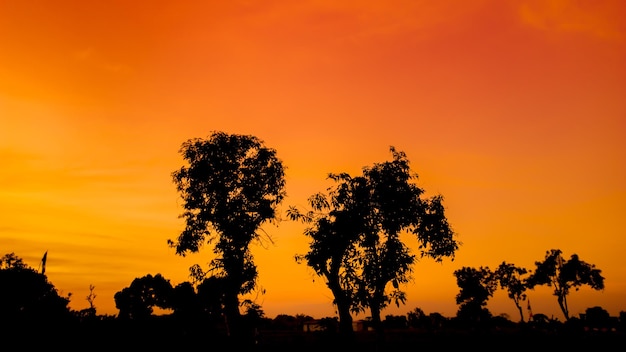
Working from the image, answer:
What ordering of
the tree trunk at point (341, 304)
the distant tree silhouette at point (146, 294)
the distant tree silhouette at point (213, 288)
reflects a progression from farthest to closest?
1. the distant tree silhouette at point (146, 294)
2. the tree trunk at point (341, 304)
3. the distant tree silhouette at point (213, 288)

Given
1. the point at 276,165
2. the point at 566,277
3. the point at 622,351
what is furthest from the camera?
the point at 566,277

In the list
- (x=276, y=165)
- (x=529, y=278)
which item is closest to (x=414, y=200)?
(x=276, y=165)

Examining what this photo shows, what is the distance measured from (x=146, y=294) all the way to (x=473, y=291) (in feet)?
273

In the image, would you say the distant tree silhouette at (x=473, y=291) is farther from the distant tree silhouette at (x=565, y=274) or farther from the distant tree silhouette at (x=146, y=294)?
the distant tree silhouette at (x=146, y=294)

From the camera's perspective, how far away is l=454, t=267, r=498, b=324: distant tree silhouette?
105m

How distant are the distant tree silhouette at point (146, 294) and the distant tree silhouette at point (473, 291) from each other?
73973 millimetres

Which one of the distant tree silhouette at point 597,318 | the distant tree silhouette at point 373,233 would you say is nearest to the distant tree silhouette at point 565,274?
the distant tree silhouette at point 597,318

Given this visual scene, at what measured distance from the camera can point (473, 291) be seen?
4149 inches

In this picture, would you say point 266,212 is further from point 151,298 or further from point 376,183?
point 151,298

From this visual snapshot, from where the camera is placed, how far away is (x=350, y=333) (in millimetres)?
38344

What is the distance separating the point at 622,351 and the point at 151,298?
102894mm

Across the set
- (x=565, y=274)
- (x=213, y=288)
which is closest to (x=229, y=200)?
(x=213, y=288)

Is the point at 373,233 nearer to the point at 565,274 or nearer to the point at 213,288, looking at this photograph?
the point at 213,288

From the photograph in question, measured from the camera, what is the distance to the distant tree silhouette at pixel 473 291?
4146 inches
